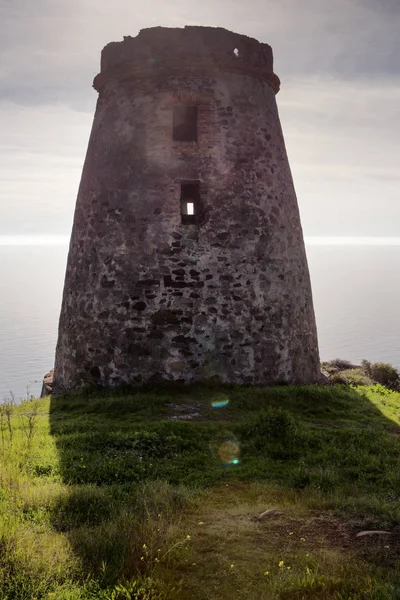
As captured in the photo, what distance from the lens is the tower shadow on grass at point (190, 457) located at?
5191 mm

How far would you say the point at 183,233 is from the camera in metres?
12.3

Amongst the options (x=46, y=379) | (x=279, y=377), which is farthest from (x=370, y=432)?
(x=46, y=379)

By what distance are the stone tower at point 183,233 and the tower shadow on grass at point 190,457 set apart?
1087mm

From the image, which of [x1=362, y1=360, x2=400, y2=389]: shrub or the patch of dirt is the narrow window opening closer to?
the patch of dirt

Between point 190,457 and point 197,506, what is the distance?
1761mm

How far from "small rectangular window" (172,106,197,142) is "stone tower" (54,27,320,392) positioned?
1186mm

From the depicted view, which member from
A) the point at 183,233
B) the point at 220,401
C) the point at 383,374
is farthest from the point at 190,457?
the point at 383,374

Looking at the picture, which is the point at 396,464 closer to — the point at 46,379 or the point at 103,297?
the point at 103,297

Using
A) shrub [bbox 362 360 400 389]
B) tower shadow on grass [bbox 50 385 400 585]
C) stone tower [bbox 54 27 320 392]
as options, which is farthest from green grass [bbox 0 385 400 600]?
shrub [bbox 362 360 400 389]

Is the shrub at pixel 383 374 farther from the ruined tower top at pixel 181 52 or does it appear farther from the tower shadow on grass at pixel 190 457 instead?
the ruined tower top at pixel 181 52

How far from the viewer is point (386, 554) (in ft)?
15.4

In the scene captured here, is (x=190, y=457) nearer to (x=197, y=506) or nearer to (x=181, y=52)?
(x=197, y=506)

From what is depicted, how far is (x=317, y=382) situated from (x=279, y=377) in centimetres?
178

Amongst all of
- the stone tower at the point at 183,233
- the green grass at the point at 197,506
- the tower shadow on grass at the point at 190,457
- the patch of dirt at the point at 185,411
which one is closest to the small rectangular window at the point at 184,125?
the stone tower at the point at 183,233
